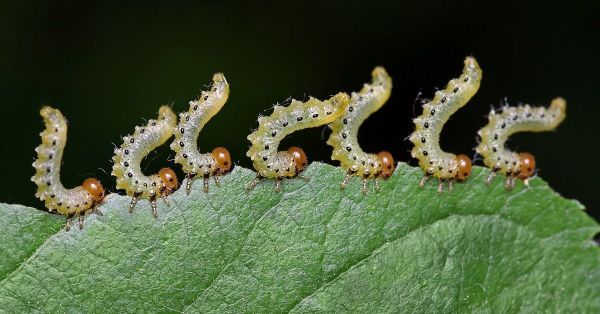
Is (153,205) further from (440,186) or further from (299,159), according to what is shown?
(440,186)

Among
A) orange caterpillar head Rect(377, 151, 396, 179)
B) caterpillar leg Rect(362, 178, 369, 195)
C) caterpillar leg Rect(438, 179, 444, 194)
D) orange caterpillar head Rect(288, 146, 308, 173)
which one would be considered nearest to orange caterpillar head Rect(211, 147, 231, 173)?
orange caterpillar head Rect(288, 146, 308, 173)

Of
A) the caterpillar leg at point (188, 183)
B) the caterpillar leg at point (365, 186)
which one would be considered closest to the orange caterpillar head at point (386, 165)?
the caterpillar leg at point (365, 186)

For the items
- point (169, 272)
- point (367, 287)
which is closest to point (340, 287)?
point (367, 287)

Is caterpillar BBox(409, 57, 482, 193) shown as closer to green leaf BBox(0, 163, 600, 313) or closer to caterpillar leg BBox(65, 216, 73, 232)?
green leaf BBox(0, 163, 600, 313)

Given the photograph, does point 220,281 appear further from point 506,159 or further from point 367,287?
point 506,159

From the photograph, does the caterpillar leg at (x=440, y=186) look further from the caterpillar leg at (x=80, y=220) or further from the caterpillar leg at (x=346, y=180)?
the caterpillar leg at (x=80, y=220)

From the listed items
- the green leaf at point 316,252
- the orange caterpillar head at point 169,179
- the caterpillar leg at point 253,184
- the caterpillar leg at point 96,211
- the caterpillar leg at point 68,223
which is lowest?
the green leaf at point 316,252

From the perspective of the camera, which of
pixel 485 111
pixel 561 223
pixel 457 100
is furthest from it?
pixel 485 111
